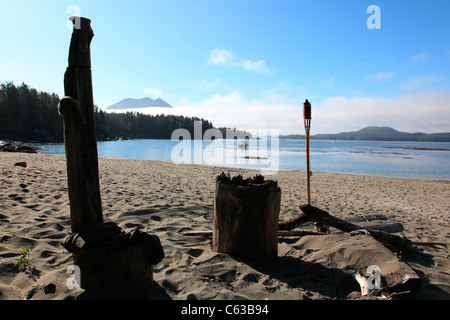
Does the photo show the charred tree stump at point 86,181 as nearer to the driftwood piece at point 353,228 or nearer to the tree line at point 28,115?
the driftwood piece at point 353,228

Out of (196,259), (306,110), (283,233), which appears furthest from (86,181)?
(306,110)

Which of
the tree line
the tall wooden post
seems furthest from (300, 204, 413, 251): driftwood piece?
the tree line

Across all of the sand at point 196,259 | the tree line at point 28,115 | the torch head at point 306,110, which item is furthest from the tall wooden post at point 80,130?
the tree line at point 28,115

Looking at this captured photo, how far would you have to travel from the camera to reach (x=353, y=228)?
412 centimetres

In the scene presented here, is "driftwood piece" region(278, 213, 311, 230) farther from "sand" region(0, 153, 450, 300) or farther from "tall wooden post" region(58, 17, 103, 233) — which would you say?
"tall wooden post" region(58, 17, 103, 233)

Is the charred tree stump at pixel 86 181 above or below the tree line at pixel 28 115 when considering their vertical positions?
below

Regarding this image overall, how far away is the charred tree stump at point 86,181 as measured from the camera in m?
2.39

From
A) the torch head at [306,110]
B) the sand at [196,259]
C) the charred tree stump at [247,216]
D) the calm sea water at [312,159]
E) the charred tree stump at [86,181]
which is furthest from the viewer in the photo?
the calm sea water at [312,159]

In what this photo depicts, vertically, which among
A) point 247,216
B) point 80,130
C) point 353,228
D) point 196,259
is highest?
point 80,130

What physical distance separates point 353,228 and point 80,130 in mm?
4022

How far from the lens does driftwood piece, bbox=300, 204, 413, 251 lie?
12.8ft

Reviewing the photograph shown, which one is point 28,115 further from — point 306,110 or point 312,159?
point 306,110
